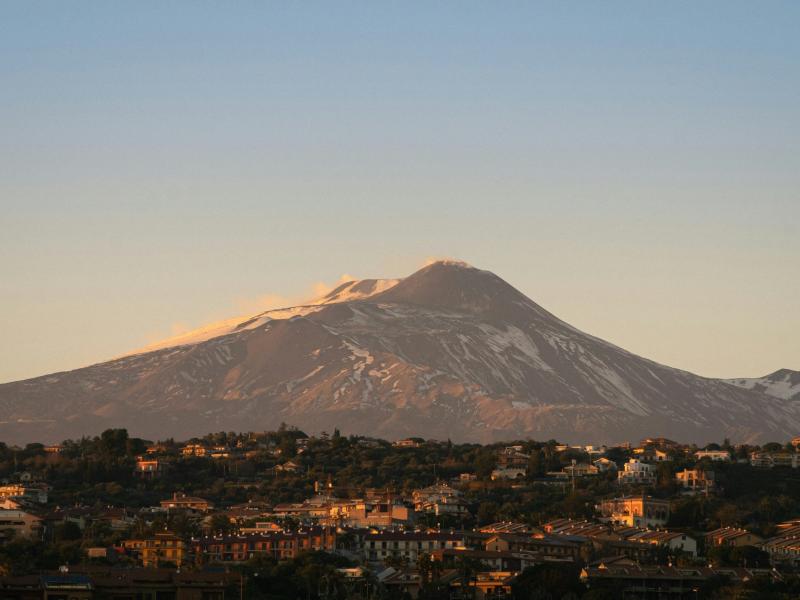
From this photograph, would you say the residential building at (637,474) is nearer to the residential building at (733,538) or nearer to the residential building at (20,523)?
the residential building at (733,538)

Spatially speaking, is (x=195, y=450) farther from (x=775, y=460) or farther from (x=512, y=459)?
(x=775, y=460)

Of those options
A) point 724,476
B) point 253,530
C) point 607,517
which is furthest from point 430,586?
point 724,476

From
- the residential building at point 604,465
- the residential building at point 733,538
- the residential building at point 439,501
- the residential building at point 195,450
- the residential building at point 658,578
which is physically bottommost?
the residential building at point 658,578

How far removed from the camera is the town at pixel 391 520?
88375mm

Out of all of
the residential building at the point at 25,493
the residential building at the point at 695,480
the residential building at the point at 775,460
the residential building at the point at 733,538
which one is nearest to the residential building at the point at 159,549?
the residential building at the point at 733,538

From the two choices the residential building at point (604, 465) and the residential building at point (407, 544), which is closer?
the residential building at point (407, 544)

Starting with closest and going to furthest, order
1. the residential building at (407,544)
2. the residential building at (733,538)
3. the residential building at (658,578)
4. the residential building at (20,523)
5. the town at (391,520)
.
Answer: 1. the town at (391,520)
2. the residential building at (658,578)
3. the residential building at (407,544)
4. the residential building at (733,538)
5. the residential building at (20,523)

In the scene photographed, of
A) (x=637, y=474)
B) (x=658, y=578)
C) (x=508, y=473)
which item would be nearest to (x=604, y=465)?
(x=637, y=474)

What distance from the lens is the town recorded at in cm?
8838

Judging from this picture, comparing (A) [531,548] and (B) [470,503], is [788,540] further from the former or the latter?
(B) [470,503]

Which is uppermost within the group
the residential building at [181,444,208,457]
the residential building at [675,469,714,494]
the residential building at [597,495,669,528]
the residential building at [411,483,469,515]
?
the residential building at [181,444,208,457]

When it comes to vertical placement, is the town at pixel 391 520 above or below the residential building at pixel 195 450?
below

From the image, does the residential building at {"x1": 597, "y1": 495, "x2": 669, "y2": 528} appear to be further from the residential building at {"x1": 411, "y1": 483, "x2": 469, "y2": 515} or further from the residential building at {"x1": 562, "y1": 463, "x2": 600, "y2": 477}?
the residential building at {"x1": 562, "y1": 463, "x2": 600, "y2": 477}

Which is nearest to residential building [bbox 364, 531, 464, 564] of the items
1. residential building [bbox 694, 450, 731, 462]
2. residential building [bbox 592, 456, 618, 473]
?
residential building [bbox 592, 456, 618, 473]
